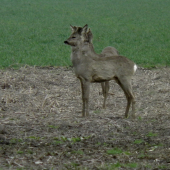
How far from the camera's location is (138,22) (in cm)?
3769

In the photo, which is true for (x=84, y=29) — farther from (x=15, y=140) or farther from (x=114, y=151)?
(x=114, y=151)

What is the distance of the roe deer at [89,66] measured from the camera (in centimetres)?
930

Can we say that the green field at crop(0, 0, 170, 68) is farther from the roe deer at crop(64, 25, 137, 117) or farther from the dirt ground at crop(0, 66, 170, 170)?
the roe deer at crop(64, 25, 137, 117)

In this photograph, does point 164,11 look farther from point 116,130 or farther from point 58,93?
point 116,130

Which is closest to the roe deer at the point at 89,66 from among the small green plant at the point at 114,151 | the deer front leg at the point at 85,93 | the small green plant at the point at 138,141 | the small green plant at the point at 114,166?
the deer front leg at the point at 85,93

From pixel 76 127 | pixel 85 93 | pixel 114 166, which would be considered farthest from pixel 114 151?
pixel 85 93

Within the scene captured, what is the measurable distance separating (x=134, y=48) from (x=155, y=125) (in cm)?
1387

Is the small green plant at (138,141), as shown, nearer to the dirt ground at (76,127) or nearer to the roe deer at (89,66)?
the dirt ground at (76,127)

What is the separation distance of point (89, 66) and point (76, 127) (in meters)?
1.57

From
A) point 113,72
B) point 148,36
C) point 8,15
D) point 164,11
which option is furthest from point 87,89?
point 164,11

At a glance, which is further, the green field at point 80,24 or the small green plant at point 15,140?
the green field at point 80,24

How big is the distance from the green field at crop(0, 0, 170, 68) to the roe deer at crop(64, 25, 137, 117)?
22.7 feet

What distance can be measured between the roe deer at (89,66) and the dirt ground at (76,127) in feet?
2.56

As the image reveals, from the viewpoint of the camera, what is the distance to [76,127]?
8344mm
